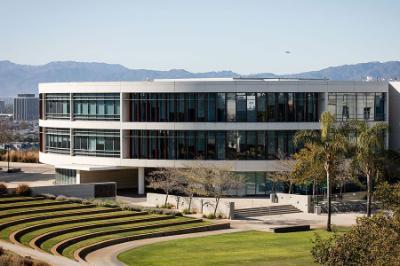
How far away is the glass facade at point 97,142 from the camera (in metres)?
84.6

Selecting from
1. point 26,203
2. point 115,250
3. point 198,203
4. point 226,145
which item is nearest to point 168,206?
point 198,203

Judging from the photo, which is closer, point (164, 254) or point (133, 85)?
point (164, 254)

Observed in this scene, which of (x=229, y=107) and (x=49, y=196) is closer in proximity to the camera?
(x=49, y=196)

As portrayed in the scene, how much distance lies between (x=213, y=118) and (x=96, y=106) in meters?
13.7

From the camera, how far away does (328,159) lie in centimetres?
6238

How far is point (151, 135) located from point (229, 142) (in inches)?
330

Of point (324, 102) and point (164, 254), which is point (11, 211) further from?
point (324, 102)

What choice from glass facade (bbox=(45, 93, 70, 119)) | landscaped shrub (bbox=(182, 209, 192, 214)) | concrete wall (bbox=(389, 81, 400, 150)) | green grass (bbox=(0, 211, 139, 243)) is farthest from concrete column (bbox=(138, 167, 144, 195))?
concrete wall (bbox=(389, 81, 400, 150))

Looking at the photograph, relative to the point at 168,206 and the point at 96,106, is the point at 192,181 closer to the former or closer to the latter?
the point at 168,206

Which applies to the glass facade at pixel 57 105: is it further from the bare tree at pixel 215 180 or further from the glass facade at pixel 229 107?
the bare tree at pixel 215 180

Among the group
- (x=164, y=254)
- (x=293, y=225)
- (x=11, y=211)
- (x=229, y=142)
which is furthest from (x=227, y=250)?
(x=229, y=142)

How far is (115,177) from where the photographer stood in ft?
292

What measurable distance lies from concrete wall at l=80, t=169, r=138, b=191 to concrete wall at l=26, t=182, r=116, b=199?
35.4 ft

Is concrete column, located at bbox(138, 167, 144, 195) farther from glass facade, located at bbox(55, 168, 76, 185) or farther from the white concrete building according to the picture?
glass facade, located at bbox(55, 168, 76, 185)
